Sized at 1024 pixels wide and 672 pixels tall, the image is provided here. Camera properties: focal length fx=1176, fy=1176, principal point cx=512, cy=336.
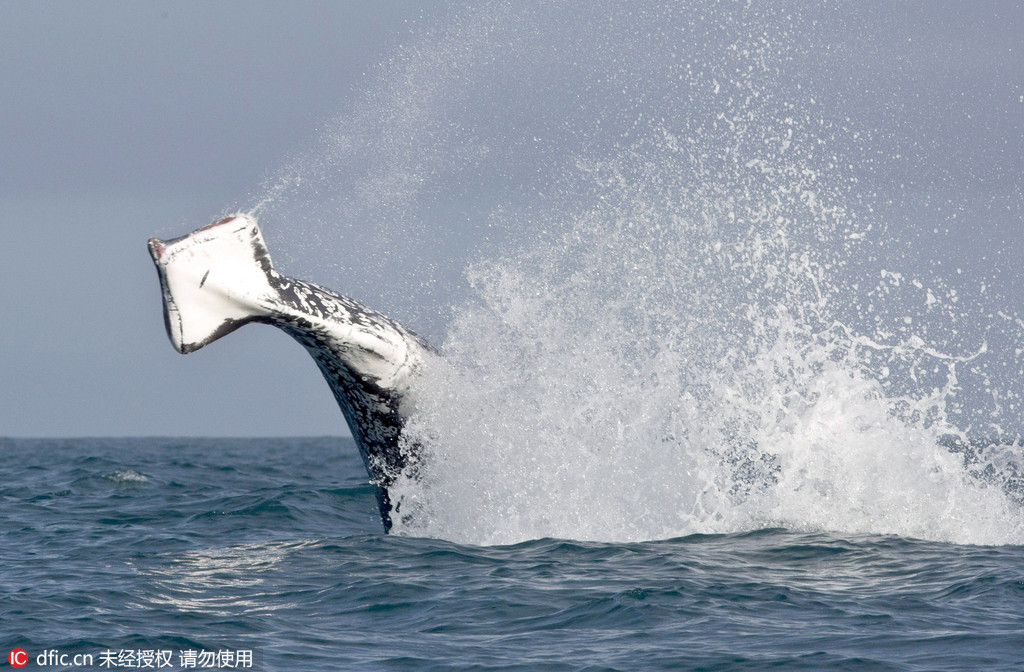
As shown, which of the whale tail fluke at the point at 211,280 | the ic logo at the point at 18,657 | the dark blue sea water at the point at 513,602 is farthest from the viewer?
the whale tail fluke at the point at 211,280

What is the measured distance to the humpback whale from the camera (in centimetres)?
931

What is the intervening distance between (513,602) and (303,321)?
9.65 feet

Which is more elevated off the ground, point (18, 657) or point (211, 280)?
point (211, 280)

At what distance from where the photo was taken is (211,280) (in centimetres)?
934

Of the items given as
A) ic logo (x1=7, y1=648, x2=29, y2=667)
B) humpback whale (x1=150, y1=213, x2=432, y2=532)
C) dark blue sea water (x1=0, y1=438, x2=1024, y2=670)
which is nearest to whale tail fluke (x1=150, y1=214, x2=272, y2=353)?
humpback whale (x1=150, y1=213, x2=432, y2=532)

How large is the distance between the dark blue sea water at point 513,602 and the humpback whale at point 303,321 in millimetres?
1298

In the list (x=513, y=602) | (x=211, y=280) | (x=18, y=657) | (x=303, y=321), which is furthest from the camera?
(x=303, y=321)

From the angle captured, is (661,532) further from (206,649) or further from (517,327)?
(206,649)

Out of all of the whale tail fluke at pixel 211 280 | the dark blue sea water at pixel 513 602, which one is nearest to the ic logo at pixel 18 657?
the dark blue sea water at pixel 513 602

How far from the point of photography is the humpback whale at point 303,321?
9312 mm

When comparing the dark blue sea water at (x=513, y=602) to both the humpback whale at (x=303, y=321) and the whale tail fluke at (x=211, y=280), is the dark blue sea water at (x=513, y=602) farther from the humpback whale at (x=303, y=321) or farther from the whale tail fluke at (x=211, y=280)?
the whale tail fluke at (x=211, y=280)

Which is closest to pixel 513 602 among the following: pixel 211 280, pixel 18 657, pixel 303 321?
pixel 303 321

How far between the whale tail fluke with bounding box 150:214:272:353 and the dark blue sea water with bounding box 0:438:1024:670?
7.36 ft

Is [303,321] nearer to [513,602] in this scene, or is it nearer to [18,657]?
[513,602]
